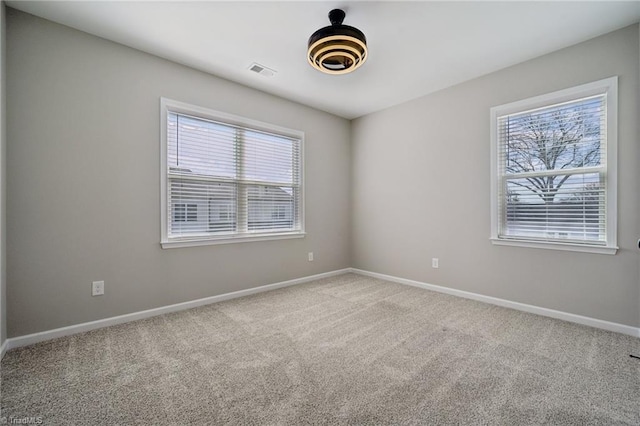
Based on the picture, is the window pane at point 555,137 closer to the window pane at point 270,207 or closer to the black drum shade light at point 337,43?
the black drum shade light at point 337,43

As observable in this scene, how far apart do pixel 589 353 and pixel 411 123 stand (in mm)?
3144

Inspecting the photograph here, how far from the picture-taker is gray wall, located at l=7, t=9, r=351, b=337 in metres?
2.26

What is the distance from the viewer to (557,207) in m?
2.87

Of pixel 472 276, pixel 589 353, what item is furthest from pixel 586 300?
pixel 472 276

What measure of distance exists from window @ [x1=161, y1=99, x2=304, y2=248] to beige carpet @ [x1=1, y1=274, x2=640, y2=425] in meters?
1.04

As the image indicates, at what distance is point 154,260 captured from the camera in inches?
114

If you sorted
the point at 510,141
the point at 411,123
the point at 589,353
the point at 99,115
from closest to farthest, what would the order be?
1. the point at 589,353
2. the point at 99,115
3. the point at 510,141
4. the point at 411,123

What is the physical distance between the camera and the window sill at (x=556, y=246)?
100 inches

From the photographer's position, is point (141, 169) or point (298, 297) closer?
point (141, 169)

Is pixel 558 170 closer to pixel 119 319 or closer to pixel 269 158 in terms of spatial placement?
pixel 269 158

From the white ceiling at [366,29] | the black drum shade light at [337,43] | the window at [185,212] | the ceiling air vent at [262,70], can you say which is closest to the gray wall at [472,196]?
the white ceiling at [366,29]

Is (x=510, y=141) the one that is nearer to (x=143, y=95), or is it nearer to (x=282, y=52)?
(x=282, y=52)

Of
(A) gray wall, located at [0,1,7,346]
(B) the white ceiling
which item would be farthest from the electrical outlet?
(B) the white ceiling

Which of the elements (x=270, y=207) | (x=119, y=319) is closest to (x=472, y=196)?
(x=270, y=207)
